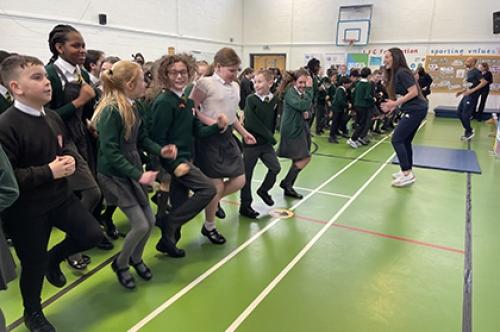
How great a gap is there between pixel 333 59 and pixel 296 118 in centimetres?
1310

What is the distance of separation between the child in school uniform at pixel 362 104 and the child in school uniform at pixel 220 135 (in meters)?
4.97

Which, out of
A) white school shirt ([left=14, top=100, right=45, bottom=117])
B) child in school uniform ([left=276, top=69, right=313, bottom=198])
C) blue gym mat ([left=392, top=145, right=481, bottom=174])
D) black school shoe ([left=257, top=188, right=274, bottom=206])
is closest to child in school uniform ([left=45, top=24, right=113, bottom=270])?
white school shirt ([left=14, top=100, right=45, bottom=117])

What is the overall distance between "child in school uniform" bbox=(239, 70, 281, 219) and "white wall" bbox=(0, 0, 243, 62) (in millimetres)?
8043

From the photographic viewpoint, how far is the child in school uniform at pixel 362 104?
7605 millimetres

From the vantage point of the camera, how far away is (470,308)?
2.53m

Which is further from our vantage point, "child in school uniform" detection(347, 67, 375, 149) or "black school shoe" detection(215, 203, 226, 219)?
"child in school uniform" detection(347, 67, 375, 149)

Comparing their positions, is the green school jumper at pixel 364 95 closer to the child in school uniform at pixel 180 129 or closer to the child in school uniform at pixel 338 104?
the child in school uniform at pixel 338 104

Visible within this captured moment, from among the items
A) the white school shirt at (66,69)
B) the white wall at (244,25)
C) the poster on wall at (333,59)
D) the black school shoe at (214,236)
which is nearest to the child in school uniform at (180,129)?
the black school shoe at (214,236)

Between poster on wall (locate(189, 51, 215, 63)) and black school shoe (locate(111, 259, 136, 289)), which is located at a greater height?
poster on wall (locate(189, 51, 215, 63))

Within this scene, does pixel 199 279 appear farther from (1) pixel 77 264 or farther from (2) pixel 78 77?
(2) pixel 78 77

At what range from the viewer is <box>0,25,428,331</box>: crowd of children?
1909mm

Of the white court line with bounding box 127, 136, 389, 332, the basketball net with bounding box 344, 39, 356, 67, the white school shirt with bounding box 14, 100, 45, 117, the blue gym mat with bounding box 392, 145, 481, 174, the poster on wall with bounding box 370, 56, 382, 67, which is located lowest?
the white court line with bounding box 127, 136, 389, 332

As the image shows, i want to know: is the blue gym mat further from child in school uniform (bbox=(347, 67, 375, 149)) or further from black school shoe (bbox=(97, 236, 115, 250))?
black school shoe (bbox=(97, 236, 115, 250))

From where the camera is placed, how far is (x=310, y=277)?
2.88 m
